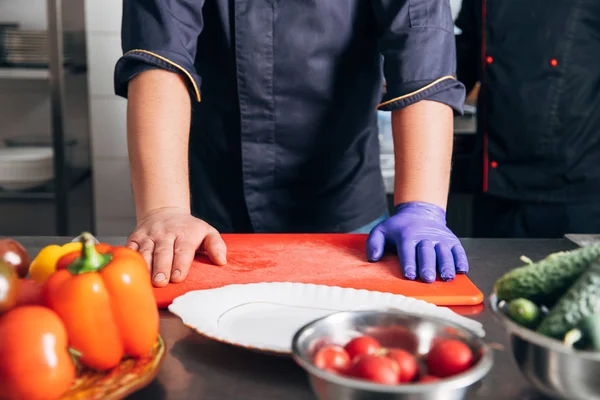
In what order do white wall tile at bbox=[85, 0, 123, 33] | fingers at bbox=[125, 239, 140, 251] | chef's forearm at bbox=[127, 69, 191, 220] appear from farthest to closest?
white wall tile at bbox=[85, 0, 123, 33] → chef's forearm at bbox=[127, 69, 191, 220] → fingers at bbox=[125, 239, 140, 251]

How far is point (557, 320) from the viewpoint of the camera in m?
0.54

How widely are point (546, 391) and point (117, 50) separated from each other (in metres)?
2.49

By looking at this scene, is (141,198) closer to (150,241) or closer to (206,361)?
(150,241)

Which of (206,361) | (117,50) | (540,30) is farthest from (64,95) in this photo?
(206,361)

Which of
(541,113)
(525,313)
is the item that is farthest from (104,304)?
(541,113)

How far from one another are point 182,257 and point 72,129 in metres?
1.97

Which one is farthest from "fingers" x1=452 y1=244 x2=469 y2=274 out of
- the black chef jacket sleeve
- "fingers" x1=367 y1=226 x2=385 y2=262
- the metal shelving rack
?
the metal shelving rack

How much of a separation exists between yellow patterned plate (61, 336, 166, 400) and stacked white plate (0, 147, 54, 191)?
2127 mm

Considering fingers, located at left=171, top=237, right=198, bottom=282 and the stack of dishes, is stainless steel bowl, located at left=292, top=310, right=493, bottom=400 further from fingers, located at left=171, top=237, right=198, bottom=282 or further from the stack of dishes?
the stack of dishes

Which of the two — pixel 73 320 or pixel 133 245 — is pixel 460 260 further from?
pixel 73 320

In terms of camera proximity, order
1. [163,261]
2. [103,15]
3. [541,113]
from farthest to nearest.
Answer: [103,15]
[541,113]
[163,261]

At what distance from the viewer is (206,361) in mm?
703

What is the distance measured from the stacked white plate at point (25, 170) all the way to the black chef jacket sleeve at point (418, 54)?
176 cm

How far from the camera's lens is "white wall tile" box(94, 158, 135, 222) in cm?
284
